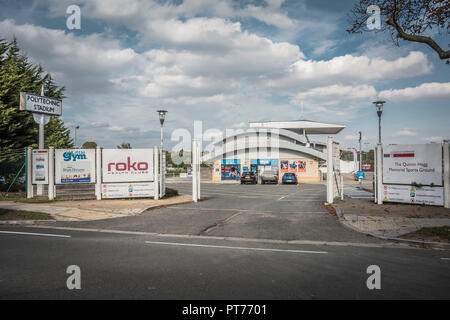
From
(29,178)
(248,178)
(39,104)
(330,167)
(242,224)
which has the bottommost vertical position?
(242,224)

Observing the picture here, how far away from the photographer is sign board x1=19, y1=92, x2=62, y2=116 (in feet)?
53.0

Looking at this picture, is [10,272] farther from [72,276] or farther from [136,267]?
[136,267]

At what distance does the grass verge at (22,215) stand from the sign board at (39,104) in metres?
7.53

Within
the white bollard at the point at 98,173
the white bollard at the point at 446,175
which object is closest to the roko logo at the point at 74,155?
the white bollard at the point at 98,173

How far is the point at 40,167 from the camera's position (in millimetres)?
15234

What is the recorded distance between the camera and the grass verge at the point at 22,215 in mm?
10266

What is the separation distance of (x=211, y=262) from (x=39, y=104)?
52.6 ft

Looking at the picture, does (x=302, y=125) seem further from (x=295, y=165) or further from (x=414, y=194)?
(x=414, y=194)

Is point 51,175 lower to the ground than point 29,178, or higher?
higher

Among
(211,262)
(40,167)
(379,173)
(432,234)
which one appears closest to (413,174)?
(379,173)

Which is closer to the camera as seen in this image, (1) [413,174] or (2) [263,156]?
(1) [413,174]

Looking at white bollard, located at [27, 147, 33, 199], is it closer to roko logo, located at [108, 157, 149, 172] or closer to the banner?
roko logo, located at [108, 157, 149, 172]

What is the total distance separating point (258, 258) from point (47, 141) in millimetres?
28670

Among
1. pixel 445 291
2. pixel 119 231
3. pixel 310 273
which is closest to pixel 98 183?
pixel 119 231
